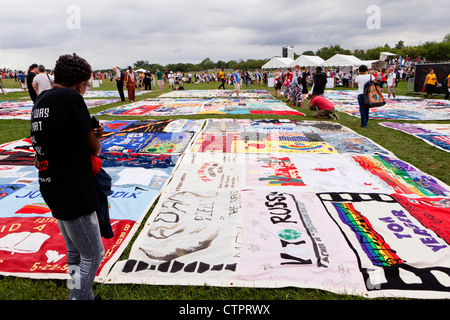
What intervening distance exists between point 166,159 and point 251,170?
171 centimetres

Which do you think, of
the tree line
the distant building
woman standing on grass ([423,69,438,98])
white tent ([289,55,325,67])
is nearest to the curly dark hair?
woman standing on grass ([423,69,438,98])

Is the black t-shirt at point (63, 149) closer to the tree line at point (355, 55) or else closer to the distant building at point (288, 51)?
the distant building at point (288, 51)

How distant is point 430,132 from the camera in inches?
286

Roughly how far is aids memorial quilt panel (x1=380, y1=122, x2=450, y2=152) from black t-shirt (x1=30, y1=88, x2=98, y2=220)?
22.9ft

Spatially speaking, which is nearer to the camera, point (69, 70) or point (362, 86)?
point (69, 70)

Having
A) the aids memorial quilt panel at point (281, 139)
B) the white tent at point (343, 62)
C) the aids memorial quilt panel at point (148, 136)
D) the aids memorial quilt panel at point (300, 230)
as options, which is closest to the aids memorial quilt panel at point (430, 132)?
the aids memorial quilt panel at point (281, 139)

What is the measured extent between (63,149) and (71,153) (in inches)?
1.8

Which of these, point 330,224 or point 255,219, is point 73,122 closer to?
point 255,219

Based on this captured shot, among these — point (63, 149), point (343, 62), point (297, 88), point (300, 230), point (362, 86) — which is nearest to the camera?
point (63, 149)

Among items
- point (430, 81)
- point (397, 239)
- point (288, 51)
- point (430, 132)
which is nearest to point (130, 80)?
point (430, 132)

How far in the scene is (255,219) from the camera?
329cm

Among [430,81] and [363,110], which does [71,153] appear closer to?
[363,110]

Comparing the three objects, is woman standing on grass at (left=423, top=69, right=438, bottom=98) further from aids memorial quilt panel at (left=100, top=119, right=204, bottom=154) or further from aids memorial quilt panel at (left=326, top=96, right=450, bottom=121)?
aids memorial quilt panel at (left=100, top=119, right=204, bottom=154)

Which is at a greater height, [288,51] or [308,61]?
[288,51]
